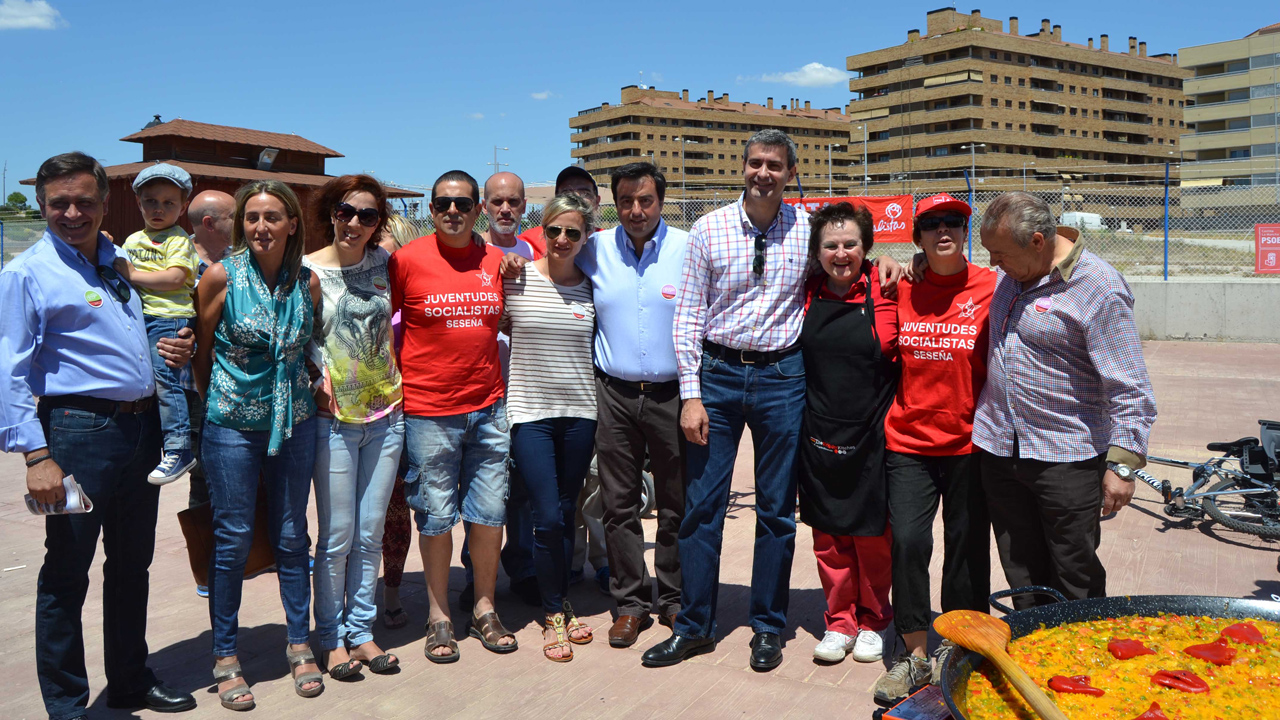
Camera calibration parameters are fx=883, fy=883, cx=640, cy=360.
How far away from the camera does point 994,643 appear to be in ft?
6.99

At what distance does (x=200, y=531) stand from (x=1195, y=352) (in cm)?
1477

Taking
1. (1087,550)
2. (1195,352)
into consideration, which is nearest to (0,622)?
(1087,550)

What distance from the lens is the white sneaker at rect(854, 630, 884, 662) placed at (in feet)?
13.0

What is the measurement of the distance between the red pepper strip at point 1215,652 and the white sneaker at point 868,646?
1727mm

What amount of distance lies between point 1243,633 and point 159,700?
3853 mm

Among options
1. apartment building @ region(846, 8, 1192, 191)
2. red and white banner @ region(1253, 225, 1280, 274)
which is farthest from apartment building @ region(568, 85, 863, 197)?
red and white banner @ region(1253, 225, 1280, 274)

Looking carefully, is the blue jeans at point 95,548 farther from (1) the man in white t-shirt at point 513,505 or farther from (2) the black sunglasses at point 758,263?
(2) the black sunglasses at point 758,263

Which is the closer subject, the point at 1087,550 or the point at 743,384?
the point at 1087,550

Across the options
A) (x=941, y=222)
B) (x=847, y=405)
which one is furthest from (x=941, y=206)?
(x=847, y=405)

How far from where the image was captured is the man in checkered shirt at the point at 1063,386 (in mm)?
3105

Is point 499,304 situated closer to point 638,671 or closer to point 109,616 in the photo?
point 638,671

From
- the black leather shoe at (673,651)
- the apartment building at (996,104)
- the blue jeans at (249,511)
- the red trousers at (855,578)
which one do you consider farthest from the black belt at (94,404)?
the apartment building at (996,104)

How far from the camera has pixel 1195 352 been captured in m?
14.0

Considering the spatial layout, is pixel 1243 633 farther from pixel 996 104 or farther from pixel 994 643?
pixel 996 104
